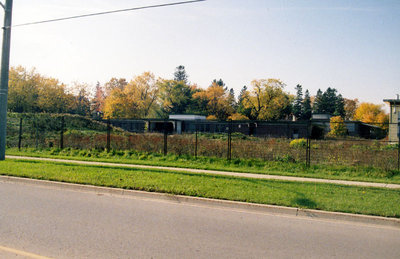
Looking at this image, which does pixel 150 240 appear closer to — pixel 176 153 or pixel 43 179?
pixel 43 179

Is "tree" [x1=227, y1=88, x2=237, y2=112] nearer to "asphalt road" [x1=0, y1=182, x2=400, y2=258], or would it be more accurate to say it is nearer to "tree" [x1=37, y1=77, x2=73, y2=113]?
"tree" [x1=37, y1=77, x2=73, y2=113]

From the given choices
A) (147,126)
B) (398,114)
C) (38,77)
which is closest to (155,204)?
(398,114)

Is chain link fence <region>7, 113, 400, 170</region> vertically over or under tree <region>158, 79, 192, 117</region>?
under

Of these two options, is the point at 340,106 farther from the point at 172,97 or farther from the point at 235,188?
the point at 235,188

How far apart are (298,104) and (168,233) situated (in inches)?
4258

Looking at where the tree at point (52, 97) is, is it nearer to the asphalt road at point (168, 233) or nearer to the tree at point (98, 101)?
the tree at point (98, 101)

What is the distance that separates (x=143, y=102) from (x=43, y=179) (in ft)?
234

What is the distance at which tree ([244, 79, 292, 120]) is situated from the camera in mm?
80812

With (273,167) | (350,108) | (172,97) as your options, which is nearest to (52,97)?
(172,97)

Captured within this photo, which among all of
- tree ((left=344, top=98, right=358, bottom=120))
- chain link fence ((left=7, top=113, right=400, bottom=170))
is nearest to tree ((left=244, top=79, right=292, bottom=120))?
tree ((left=344, top=98, right=358, bottom=120))

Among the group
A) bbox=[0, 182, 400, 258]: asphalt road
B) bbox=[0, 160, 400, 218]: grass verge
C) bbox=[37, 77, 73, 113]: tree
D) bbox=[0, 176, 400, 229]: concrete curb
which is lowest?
bbox=[0, 182, 400, 258]: asphalt road

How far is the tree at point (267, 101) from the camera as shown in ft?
265

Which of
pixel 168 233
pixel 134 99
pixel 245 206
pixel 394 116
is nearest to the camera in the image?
pixel 168 233

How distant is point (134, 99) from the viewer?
7950 centimetres
